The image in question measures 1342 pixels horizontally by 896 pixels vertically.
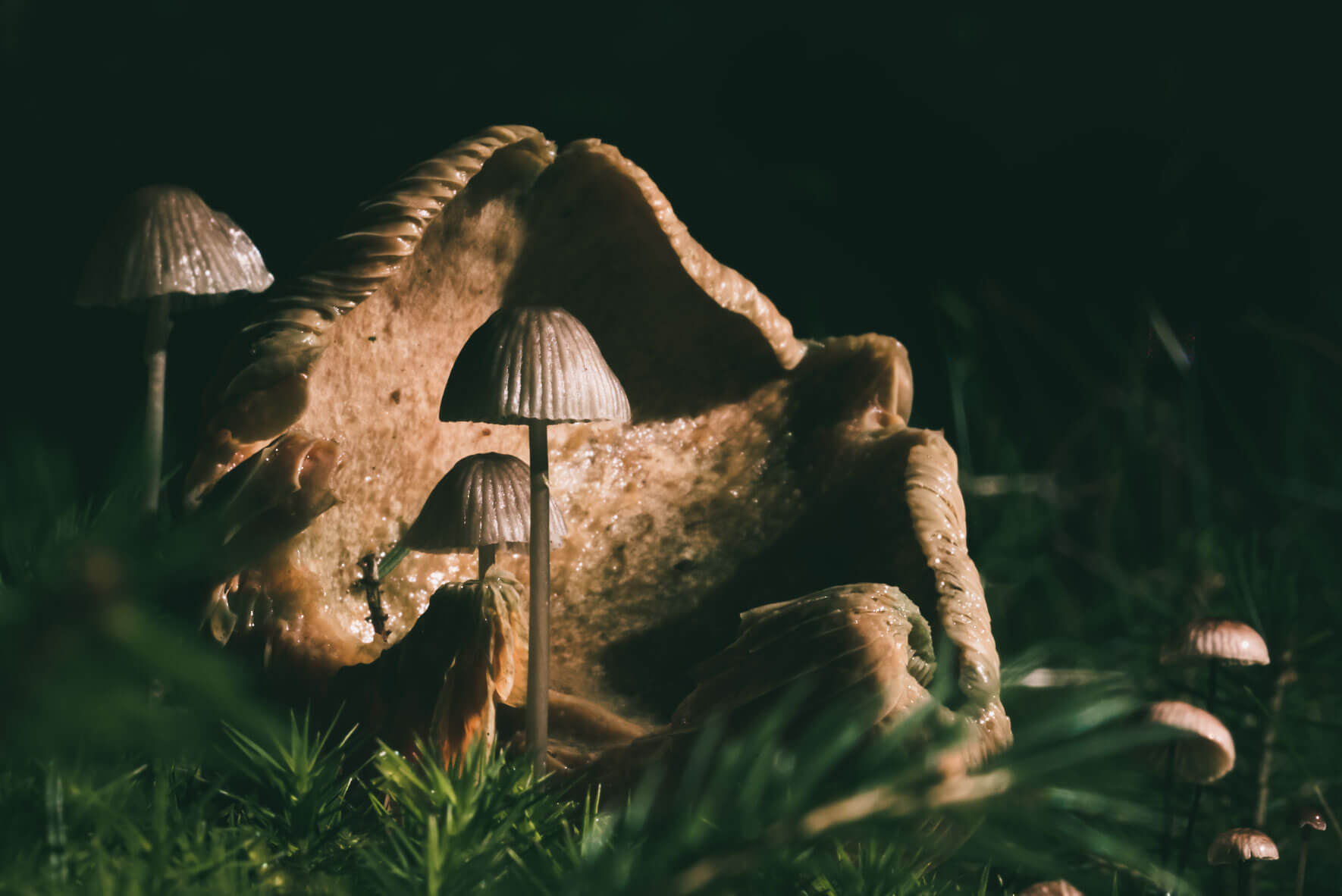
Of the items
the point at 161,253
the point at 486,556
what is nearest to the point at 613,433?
the point at 486,556

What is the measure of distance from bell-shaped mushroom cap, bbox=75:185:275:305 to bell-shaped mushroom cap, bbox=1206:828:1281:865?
1.07 meters

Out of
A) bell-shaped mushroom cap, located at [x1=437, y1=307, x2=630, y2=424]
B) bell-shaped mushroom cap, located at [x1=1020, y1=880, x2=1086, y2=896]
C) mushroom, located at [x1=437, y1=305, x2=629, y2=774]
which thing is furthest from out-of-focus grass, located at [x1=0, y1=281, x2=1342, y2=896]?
bell-shaped mushroom cap, located at [x1=437, y1=307, x2=630, y2=424]

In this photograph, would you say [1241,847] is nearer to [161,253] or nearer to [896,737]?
[896,737]

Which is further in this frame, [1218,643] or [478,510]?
[1218,643]

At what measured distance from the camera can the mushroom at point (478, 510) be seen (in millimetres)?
893

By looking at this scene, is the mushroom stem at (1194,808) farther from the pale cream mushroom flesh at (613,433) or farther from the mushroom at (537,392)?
the mushroom at (537,392)

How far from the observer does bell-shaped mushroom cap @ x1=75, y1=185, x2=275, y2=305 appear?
839mm

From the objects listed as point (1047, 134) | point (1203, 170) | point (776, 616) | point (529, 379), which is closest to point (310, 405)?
point (529, 379)

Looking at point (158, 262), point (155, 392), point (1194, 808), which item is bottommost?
point (1194, 808)

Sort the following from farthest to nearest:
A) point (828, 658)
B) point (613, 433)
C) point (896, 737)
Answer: point (613, 433) < point (828, 658) < point (896, 737)

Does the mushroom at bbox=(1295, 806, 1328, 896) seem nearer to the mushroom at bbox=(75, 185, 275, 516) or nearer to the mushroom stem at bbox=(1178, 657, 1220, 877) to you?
the mushroom stem at bbox=(1178, 657, 1220, 877)

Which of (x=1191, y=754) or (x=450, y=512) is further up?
(x=450, y=512)

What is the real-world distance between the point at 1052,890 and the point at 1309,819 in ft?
1.07

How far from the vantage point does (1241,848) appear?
0.97 metres
